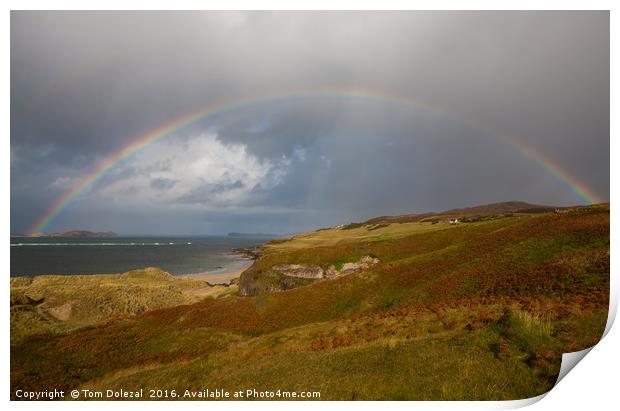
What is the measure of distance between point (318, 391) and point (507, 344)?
8.02 meters

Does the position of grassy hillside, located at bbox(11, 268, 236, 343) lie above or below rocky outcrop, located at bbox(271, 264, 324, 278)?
below

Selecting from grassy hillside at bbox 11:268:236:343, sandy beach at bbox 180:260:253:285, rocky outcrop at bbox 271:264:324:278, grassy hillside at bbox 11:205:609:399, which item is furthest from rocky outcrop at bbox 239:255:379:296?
sandy beach at bbox 180:260:253:285

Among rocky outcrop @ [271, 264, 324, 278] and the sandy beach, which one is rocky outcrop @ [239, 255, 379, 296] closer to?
rocky outcrop @ [271, 264, 324, 278]

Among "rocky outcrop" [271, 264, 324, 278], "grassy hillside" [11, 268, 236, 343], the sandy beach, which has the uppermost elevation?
"rocky outcrop" [271, 264, 324, 278]

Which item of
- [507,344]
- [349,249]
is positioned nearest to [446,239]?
[349,249]

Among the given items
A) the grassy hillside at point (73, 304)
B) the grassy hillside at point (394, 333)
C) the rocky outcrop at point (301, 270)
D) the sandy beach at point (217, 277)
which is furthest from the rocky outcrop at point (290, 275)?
the sandy beach at point (217, 277)

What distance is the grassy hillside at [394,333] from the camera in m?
11.6

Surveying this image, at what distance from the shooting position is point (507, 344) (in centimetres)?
1196

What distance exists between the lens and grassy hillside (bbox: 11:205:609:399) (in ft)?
38.0

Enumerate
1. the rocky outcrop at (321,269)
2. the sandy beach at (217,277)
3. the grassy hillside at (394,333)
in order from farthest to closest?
the sandy beach at (217,277)
the rocky outcrop at (321,269)
the grassy hillside at (394,333)

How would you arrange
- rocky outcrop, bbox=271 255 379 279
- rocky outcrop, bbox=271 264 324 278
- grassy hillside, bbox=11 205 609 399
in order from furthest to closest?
A: 1. rocky outcrop, bbox=271 264 324 278
2. rocky outcrop, bbox=271 255 379 279
3. grassy hillside, bbox=11 205 609 399

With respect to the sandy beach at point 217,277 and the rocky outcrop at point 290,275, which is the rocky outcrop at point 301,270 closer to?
the rocky outcrop at point 290,275

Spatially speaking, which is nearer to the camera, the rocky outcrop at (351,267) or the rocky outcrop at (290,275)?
the rocky outcrop at (351,267)

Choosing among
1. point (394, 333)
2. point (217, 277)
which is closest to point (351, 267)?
point (394, 333)
